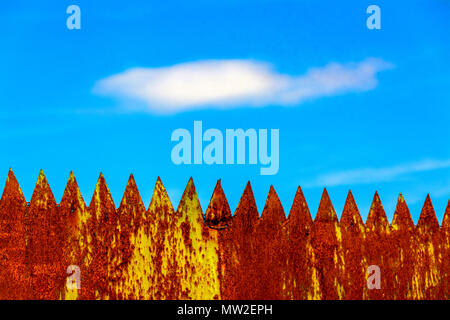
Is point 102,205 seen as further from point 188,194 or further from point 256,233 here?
point 256,233

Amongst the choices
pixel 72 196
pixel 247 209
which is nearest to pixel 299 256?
pixel 247 209

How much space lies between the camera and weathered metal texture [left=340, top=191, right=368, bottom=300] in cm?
563

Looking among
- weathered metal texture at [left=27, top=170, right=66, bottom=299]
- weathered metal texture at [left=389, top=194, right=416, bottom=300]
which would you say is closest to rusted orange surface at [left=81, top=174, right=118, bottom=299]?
weathered metal texture at [left=27, top=170, right=66, bottom=299]

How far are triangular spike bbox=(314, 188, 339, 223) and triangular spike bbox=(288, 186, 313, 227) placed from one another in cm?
10

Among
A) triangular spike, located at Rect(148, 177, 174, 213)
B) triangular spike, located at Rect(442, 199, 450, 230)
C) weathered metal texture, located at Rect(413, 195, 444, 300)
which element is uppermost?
triangular spike, located at Rect(148, 177, 174, 213)

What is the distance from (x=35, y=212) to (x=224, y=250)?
1694mm

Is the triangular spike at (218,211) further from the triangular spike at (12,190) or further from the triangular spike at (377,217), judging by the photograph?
the triangular spike at (12,190)

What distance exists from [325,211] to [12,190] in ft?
9.25

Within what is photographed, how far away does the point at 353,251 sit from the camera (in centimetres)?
567

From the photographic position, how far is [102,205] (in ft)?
17.6

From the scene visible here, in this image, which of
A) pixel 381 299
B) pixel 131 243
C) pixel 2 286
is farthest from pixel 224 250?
pixel 2 286

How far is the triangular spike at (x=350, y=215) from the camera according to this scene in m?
5.69

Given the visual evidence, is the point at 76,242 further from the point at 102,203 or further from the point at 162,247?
the point at 162,247

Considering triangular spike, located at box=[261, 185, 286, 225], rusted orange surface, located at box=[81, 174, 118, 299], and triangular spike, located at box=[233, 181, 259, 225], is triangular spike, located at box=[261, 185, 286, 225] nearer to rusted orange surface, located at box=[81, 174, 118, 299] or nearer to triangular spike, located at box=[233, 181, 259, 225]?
triangular spike, located at box=[233, 181, 259, 225]
